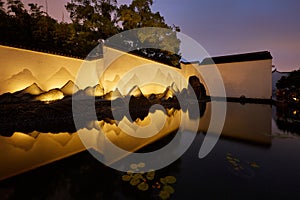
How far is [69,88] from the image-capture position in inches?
247

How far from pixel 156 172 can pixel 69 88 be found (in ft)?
17.5

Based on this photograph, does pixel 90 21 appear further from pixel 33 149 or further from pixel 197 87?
pixel 197 87

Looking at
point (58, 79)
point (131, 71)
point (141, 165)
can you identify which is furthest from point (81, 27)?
point (141, 165)

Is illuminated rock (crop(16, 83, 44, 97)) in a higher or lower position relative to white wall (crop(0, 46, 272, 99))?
lower

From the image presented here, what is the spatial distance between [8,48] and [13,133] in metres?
2.81

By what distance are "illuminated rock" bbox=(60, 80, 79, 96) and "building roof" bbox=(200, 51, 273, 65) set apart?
468 inches

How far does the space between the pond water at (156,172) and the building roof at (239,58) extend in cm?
1070

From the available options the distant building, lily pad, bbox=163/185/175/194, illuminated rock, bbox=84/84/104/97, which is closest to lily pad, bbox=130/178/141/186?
lily pad, bbox=163/185/175/194

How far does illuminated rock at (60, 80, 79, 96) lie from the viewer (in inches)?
241

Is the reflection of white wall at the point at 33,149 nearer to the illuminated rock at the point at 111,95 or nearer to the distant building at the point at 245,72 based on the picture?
the illuminated rock at the point at 111,95

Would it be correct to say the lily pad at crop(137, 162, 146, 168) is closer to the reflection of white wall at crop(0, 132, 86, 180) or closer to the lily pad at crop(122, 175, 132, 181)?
the lily pad at crop(122, 175, 132, 181)

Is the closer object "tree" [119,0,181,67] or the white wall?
the white wall

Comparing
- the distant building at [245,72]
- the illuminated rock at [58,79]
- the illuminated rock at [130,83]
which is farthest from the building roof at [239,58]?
the illuminated rock at [58,79]

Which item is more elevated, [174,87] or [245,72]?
[245,72]
